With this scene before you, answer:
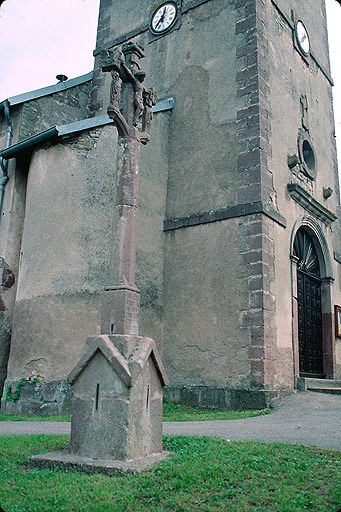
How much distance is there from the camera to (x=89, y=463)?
13.2 ft

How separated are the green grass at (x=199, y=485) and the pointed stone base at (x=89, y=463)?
0.27ft

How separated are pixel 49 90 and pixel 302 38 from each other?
267 inches

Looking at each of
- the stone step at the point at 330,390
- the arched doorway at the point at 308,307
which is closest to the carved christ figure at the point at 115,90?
the arched doorway at the point at 308,307

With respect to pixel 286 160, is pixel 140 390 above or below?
below

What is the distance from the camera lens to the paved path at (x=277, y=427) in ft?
17.9

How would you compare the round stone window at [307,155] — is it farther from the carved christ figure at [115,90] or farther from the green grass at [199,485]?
the green grass at [199,485]

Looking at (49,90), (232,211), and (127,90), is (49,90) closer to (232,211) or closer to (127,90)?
(232,211)

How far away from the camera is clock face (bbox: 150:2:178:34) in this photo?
1206 centimetres

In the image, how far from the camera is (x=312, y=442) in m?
5.14

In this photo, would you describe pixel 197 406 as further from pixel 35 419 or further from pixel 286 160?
pixel 286 160

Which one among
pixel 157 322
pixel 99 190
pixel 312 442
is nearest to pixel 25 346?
pixel 157 322

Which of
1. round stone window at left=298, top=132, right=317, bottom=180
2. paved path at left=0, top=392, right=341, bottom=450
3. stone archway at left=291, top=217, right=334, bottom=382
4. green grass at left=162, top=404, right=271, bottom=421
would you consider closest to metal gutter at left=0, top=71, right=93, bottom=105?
round stone window at left=298, top=132, right=317, bottom=180

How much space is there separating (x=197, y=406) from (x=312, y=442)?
4.30 meters

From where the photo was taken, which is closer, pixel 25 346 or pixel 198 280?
pixel 25 346
